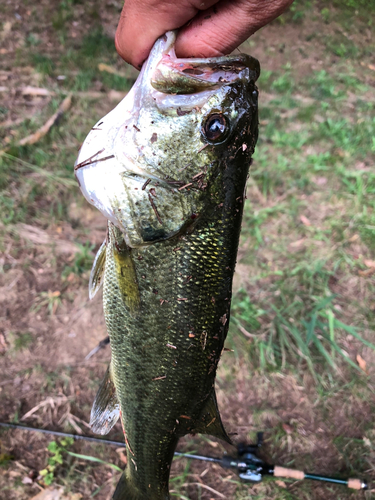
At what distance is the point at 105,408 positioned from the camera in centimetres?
184

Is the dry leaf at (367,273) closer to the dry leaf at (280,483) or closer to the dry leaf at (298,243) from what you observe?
the dry leaf at (298,243)

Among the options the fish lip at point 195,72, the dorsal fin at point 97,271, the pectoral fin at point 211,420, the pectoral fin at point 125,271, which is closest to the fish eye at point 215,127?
the fish lip at point 195,72

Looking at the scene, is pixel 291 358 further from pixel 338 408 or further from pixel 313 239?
pixel 313 239

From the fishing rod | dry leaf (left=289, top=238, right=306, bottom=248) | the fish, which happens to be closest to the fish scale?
the fish

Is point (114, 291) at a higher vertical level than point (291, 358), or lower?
higher

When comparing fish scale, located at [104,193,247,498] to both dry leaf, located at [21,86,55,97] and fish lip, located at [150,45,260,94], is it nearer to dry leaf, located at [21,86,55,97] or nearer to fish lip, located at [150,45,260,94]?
fish lip, located at [150,45,260,94]

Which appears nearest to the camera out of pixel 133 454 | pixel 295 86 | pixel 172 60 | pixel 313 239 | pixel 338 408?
pixel 172 60

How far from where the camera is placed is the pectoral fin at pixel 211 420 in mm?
1701

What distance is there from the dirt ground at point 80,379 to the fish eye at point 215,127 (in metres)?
2.31

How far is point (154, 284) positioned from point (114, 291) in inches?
9.4

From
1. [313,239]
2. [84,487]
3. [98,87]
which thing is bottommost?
[84,487]

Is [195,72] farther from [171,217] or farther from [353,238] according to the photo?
[353,238]

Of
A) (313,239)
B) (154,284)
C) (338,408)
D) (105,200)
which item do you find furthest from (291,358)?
(105,200)

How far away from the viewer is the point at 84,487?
2709mm
